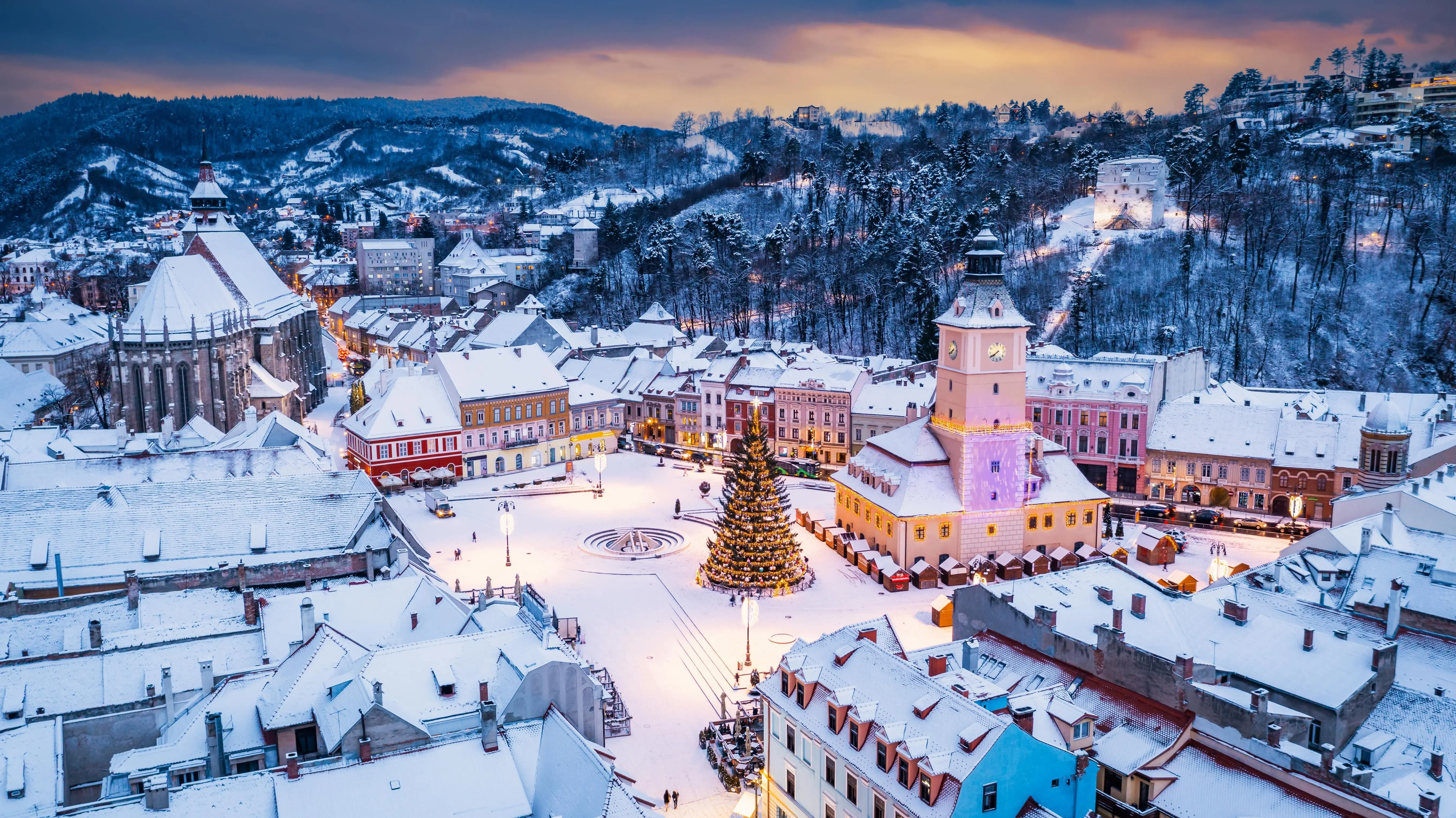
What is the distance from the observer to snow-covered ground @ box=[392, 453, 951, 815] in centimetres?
2923

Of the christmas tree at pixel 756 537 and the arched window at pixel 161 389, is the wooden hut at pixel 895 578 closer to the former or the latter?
the christmas tree at pixel 756 537

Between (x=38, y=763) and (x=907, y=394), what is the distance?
49094 mm

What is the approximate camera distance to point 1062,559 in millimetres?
43188

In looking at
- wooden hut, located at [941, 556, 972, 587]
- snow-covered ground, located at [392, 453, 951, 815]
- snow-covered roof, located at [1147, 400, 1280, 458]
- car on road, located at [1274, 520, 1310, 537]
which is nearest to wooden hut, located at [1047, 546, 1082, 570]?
wooden hut, located at [941, 556, 972, 587]

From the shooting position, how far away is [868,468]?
4606 cm

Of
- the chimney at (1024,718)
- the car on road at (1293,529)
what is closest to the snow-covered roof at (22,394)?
the chimney at (1024,718)

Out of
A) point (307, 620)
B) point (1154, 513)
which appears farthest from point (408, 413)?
point (1154, 513)

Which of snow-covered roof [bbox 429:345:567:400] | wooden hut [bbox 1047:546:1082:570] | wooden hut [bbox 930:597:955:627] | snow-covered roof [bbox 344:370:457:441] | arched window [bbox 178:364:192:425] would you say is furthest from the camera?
snow-covered roof [bbox 429:345:567:400]

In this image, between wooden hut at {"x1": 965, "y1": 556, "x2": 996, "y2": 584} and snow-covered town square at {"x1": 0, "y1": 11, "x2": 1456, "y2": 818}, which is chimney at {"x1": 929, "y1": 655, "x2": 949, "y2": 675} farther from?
wooden hut at {"x1": 965, "y1": 556, "x2": 996, "y2": 584}

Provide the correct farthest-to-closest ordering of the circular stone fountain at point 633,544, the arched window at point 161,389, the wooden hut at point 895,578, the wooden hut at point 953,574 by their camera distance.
Result: 1. the arched window at point 161,389
2. the circular stone fountain at point 633,544
3. the wooden hut at point 953,574
4. the wooden hut at point 895,578

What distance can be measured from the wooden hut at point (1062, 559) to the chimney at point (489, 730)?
3038cm

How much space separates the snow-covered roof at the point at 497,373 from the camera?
2420 inches

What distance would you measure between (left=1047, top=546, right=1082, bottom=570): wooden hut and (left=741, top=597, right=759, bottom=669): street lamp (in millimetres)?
14693

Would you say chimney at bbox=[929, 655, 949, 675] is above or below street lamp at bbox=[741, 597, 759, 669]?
above
